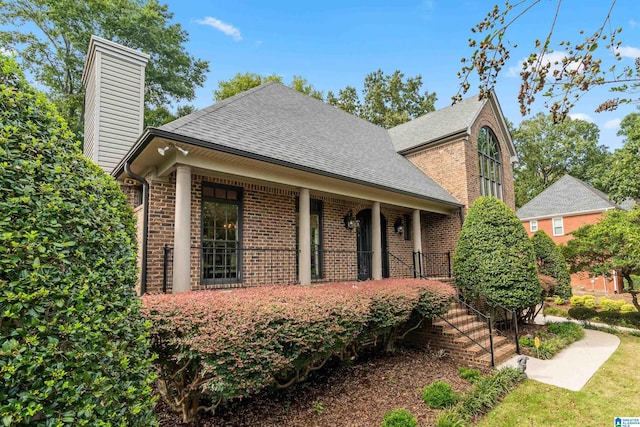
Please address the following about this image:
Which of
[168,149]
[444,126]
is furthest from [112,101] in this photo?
[444,126]

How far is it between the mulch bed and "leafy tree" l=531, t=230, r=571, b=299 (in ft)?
25.2

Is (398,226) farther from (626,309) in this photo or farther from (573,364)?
(626,309)

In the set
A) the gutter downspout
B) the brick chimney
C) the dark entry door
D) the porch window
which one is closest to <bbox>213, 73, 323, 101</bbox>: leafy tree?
the brick chimney

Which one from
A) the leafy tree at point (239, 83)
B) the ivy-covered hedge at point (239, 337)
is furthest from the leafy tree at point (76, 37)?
the ivy-covered hedge at point (239, 337)

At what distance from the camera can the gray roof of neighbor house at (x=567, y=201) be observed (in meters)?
22.1

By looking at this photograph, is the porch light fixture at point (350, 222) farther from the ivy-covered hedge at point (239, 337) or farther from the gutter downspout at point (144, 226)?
the gutter downspout at point (144, 226)

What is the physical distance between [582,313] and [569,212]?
1276cm

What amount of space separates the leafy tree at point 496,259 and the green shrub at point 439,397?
187 inches

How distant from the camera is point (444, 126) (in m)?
13.8

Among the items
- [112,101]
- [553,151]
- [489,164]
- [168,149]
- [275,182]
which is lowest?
[275,182]

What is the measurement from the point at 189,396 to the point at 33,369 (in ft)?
9.50

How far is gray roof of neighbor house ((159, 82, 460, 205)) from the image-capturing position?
262 inches

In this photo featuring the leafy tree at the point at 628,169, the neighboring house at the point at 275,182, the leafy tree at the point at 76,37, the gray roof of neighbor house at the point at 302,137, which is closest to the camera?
the neighboring house at the point at 275,182

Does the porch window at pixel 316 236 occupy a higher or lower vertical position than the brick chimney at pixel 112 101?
lower
